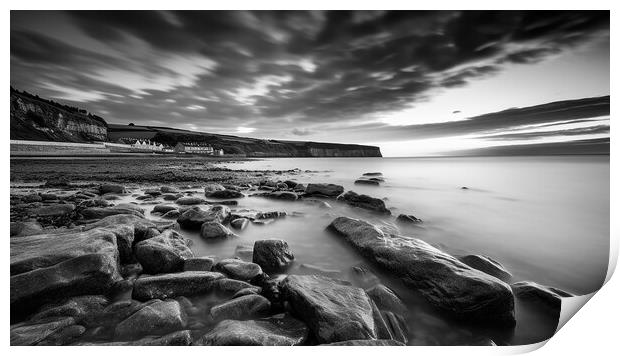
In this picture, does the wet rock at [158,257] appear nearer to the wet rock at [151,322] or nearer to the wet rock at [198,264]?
the wet rock at [198,264]

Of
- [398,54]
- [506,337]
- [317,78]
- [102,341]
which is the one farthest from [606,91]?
[102,341]

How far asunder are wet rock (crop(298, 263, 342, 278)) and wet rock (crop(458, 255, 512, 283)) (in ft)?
6.00

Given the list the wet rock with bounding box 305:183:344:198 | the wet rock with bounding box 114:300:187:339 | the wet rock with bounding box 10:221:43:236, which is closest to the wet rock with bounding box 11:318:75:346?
the wet rock with bounding box 114:300:187:339

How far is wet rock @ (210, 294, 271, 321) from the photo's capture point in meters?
2.12

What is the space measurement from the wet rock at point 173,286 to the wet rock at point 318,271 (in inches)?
43.4

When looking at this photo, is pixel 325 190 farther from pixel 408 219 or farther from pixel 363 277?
pixel 363 277

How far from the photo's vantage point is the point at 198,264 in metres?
2.91

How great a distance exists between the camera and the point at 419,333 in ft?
7.04

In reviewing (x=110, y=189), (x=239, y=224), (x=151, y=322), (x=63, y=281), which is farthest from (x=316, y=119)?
(x=110, y=189)

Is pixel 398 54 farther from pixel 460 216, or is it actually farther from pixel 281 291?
pixel 460 216

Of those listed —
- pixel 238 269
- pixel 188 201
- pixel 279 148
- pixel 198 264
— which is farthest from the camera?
pixel 279 148

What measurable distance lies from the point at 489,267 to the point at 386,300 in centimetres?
182

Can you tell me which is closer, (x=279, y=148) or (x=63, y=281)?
(x=63, y=281)

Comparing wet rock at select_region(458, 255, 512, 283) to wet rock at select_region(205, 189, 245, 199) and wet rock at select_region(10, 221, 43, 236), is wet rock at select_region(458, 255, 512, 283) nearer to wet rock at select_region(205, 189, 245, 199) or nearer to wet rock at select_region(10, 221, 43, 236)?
wet rock at select_region(10, 221, 43, 236)
